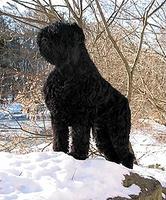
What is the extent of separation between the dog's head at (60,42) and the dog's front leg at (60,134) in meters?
0.57

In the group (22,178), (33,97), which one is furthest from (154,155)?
(22,178)

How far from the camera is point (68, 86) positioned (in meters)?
3.93

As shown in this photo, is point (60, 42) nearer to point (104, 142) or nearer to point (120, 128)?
point (120, 128)

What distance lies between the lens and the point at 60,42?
3.75m

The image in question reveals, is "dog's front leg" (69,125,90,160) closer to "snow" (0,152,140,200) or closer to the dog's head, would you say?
"snow" (0,152,140,200)

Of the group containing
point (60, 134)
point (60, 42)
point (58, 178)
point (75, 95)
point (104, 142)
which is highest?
point (60, 42)

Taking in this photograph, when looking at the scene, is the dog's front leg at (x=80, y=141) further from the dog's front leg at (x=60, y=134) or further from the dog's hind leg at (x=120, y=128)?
the dog's hind leg at (x=120, y=128)

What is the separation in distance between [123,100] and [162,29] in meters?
8.05

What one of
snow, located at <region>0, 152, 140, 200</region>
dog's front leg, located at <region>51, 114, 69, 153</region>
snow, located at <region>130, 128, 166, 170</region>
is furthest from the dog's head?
snow, located at <region>130, 128, 166, 170</region>

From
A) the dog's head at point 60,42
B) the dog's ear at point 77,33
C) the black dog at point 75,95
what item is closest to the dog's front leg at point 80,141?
the black dog at point 75,95

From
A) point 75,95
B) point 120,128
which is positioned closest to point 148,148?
point 120,128

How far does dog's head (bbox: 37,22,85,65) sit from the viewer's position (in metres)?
3.71

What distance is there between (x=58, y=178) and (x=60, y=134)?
592 millimetres

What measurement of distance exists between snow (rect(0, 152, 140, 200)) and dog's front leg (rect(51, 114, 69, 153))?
0.38 ft
